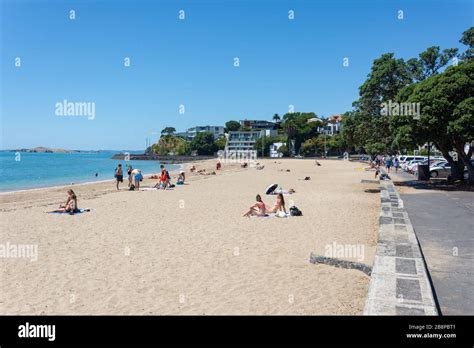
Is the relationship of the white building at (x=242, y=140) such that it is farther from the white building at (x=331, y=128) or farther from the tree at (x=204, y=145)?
the white building at (x=331, y=128)

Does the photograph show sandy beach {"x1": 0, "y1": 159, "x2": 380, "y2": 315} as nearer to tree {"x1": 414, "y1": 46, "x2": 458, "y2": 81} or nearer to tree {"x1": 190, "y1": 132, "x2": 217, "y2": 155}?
tree {"x1": 414, "y1": 46, "x2": 458, "y2": 81}

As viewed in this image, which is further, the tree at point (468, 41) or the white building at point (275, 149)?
the white building at point (275, 149)

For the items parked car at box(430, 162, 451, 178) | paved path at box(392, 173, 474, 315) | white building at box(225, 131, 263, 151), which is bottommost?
paved path at box(392, 173, 474, 315)

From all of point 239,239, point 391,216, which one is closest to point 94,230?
point 239,239

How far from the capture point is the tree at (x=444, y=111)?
1825 centimetres

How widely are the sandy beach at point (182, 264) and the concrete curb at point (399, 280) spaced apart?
1.77ft

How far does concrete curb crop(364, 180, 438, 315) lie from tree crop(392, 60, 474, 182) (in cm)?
1224

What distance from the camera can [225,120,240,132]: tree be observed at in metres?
185

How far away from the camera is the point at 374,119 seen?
25141 mm

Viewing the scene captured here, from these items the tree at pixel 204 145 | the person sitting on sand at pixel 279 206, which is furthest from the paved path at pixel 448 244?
the tree at pixel 204 145

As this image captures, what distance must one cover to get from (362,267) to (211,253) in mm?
3498

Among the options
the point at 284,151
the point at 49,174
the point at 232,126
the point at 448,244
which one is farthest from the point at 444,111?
the point at 232,126

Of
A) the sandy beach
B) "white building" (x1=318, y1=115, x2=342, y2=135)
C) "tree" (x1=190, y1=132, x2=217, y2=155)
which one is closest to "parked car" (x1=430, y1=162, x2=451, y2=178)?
the sandy beach
